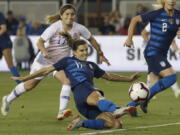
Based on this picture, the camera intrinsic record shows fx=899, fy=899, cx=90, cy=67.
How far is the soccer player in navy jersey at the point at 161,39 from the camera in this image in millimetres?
15156

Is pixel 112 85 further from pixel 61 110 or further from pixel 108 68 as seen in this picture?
pixel 61 110

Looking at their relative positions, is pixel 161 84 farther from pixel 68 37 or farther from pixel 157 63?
pixel 68 37

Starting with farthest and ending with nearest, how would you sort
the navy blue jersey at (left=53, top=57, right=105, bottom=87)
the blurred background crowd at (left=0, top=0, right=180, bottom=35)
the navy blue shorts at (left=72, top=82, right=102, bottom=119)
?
the blurred background crowd at (left=0, top=0, right=180, bottom=35), the navy blue jersey at (left=53, top=57, right=105, bottom=87), the navy blue shorts at (left=72, top=82, right=102, bottom=119)

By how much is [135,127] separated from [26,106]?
3909 millimetres

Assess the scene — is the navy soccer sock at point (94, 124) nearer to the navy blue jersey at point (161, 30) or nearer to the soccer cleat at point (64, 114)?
the soccer cleat at point (64, 114)

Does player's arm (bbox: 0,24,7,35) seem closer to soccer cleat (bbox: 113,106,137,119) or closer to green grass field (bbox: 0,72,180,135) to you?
green grass field (bbox: 0,72,180,135)

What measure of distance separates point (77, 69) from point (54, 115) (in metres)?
2.21

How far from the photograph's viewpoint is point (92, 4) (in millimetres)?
32812

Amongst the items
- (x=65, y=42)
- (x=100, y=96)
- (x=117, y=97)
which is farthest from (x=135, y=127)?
(x=117, y=97)

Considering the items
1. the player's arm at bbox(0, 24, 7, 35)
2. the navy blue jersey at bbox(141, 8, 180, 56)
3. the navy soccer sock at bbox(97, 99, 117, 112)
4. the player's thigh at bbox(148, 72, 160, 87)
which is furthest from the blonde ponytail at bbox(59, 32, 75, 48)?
the player's arm at bbox(0, 24, 7, 35)

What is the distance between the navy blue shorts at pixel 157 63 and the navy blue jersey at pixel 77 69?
2.18 meters

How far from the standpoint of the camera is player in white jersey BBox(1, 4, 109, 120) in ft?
48.2

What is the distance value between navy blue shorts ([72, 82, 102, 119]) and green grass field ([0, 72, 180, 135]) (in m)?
0.26

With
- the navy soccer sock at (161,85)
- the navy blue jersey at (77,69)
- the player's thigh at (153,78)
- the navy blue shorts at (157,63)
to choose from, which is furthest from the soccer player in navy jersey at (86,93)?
the player's thigh at (153,78)
